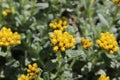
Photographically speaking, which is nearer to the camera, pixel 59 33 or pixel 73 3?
pixel 59 33

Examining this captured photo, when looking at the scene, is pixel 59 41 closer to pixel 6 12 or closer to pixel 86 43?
pixel 86 43

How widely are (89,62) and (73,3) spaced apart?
2.97 feet

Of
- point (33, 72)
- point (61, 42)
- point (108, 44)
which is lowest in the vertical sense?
point (33, 72)

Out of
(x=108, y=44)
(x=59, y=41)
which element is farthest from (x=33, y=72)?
(x=108, y=44)

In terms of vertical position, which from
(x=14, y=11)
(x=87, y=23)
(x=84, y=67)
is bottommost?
(x=84, y=67)

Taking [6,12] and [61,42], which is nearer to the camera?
[61,42]

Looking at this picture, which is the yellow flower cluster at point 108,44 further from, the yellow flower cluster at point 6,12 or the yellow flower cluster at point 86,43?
the yellow flower cluster at point 6,12


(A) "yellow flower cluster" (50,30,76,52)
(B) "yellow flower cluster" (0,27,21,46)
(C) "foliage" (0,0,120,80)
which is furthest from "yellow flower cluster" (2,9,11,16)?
(A) "yellow flower cluster" (50,30,76,52)

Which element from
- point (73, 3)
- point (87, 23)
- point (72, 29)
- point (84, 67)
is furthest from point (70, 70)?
point (73, 3)

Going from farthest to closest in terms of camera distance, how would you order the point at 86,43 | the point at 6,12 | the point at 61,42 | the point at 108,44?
1. the point at 6,12
2. the point at 86,43
3. the point at 108,44
4. the point at 61,42

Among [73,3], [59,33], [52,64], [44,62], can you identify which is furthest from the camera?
[73,3]

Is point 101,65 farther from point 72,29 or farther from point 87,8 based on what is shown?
point 87,8

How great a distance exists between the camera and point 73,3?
3877 mm

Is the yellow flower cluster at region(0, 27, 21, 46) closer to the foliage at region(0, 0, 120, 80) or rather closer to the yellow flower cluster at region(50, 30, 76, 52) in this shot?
the foliage at region(0, 0, 120, 80)
